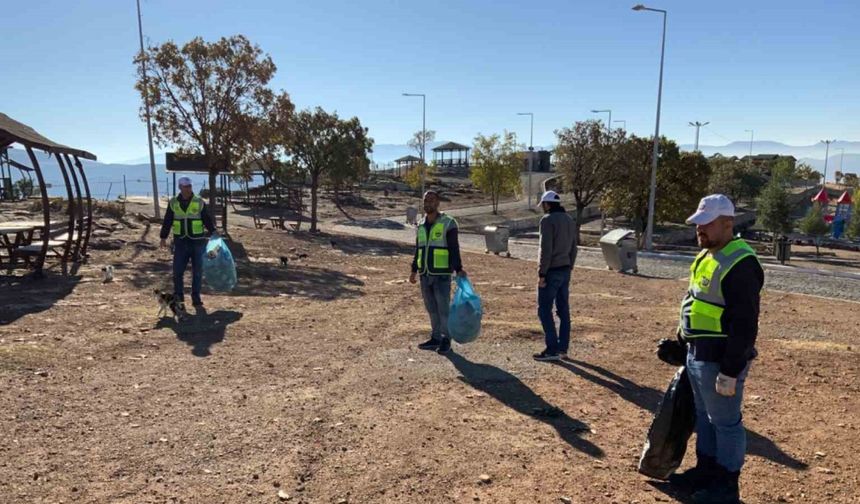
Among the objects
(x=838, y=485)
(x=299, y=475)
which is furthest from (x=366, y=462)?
(x=838, y=485)

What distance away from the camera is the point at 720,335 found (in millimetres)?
3123

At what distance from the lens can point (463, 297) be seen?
5.89m

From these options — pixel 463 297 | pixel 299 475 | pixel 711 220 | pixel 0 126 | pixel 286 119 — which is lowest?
pixel 299 475

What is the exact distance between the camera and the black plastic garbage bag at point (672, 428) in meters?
3.47

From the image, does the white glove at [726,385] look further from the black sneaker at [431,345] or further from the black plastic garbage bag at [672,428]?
the black sneaker at [431,345]

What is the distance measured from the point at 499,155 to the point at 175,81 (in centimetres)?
3116

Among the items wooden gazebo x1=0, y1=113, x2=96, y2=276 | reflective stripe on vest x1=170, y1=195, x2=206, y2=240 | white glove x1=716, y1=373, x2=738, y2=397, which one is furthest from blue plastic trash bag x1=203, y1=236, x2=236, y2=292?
white glove x1=716, y1=373, x2=738, y2=397

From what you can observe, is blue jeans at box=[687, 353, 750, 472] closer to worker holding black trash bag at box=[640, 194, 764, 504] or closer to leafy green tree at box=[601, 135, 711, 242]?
worker holding black trash bag at box=[640, 194, 764, 504]

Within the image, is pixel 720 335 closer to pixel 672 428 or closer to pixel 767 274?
pixel 672 428

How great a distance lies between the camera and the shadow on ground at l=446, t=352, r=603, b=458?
13.9ft

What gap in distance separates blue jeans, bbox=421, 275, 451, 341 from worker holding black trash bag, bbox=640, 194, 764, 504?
3030 mm

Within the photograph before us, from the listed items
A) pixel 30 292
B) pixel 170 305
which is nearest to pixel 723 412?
pixel 170 305

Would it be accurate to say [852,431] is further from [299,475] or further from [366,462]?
[299,475]

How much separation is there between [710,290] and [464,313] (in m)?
3.01
